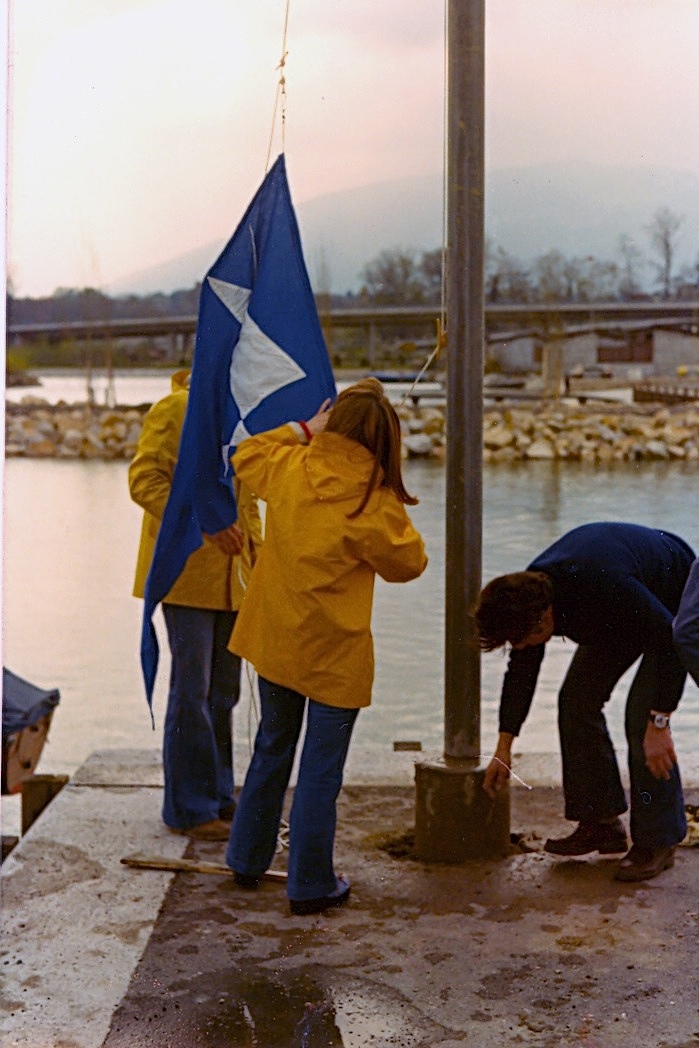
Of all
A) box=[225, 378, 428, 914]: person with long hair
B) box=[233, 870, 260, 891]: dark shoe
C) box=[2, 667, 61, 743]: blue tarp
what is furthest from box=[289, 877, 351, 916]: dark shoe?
box=[2, 667, 61, 743]: blue tarp

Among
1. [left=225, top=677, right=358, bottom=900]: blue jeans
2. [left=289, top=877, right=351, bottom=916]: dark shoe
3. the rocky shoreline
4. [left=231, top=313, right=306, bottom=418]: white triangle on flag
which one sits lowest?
[left=289, top=877, right=351, bottom=916]: dark shoe

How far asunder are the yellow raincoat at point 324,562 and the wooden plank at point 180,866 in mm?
574

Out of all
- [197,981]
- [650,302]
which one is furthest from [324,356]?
[197,981]

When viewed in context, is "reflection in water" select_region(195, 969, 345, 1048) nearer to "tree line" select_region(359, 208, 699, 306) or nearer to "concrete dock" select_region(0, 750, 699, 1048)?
"concrete dock" select_region(0, 750, 699, 1048)

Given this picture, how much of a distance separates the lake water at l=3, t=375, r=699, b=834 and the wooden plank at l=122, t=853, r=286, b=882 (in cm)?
72

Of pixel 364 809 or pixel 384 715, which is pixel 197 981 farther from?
pixel 384 715

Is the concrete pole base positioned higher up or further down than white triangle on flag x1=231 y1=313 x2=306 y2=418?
further down

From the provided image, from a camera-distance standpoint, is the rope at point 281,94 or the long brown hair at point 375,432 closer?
the long brown hair at point 375,432

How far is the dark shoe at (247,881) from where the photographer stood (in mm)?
3627

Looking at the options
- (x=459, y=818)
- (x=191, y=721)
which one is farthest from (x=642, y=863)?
(x=191, y=721)

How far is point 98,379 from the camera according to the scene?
5.21 m

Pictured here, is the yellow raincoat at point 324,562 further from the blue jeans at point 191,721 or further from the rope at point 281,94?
the rope at point 281,94

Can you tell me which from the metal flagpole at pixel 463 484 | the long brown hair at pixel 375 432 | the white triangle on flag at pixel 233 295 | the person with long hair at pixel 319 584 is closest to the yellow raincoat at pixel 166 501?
the white triangle on flag at pixel 233 295

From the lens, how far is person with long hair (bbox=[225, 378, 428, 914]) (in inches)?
133
